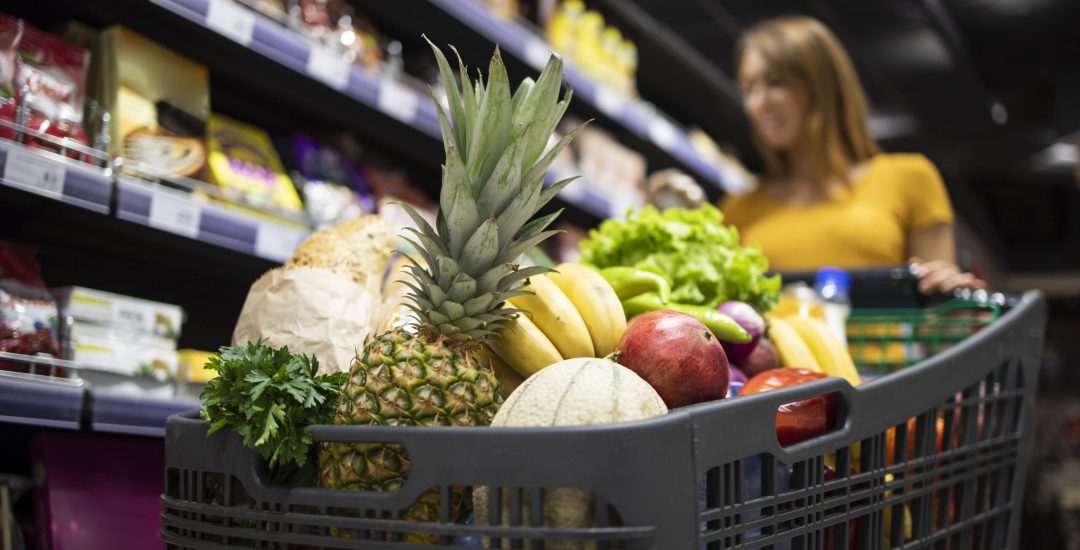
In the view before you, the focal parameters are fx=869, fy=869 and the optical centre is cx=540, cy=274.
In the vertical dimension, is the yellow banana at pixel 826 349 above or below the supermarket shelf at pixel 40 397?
above

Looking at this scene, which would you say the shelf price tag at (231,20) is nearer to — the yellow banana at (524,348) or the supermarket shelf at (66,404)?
the supermarket shelf at (66,404)

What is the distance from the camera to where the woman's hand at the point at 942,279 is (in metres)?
1.78

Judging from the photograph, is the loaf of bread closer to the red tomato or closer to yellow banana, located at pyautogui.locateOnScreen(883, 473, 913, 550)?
the red tomato

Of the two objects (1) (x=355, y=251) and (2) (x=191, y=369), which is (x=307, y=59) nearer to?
(2) (x=191, y=369)

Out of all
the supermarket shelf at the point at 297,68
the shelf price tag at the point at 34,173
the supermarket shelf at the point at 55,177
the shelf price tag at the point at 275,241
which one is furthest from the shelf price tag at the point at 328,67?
the shelf price tag at the point at 34,173

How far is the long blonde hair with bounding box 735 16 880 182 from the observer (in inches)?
105

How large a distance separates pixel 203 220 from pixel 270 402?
1172 millimetres

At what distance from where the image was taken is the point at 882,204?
2.53m

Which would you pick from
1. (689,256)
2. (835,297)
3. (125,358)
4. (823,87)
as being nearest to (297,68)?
(125,358)

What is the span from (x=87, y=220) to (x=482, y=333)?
49.8 inches

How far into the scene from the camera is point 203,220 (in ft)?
6.41

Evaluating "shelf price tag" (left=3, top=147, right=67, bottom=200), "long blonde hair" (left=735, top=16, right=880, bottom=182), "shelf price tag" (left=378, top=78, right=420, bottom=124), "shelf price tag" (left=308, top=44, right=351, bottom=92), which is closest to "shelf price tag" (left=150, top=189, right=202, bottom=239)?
"shelf price tag" (left=3, top=147, right=67, bottom=200)

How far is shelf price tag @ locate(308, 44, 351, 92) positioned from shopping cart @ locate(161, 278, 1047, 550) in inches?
56.9

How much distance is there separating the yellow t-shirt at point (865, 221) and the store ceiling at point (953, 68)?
5.95 feet
